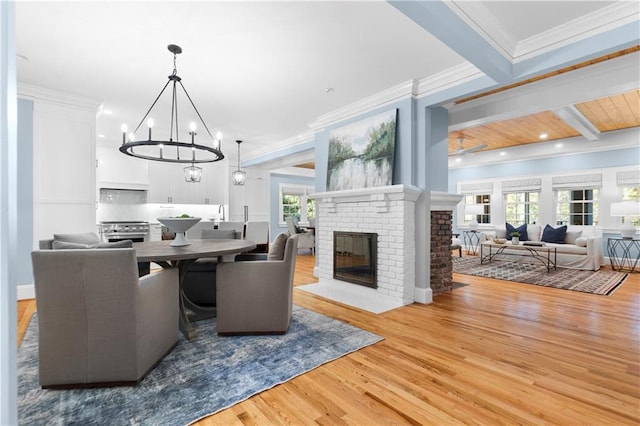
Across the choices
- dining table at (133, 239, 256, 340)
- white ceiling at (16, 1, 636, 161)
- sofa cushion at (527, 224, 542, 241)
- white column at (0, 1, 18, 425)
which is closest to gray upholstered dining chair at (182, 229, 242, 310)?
dining table at (133, 239, 256, 340)

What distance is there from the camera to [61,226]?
4168mm

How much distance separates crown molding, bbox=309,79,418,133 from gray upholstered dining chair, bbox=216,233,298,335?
2519 millimetres

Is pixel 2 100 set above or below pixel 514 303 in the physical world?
above

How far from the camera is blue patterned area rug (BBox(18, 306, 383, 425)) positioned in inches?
63.8

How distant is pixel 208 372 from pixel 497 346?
7.18ft

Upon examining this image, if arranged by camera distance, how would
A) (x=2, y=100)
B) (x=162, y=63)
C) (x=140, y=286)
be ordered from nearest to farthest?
1. (x=2, y=100)
2. (x=140, y=286)
3. (x=162, y=63)

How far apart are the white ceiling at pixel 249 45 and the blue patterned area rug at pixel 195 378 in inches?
101

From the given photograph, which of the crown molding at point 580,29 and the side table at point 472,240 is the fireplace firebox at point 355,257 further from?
the side table at point 472,240

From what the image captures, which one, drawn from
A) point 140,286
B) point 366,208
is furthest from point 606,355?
point 140,286

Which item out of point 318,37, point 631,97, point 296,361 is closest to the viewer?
point 296,361

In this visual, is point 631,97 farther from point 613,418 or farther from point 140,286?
point 140,286

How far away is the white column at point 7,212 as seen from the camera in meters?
0.54

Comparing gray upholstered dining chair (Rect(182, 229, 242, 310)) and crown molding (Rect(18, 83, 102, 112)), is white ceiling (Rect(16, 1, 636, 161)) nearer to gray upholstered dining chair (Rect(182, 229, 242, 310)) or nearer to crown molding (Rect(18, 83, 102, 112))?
crown molding (Rect(18, 83, 102, 112))

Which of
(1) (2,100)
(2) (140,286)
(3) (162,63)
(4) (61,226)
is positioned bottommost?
(2) (140,286)
